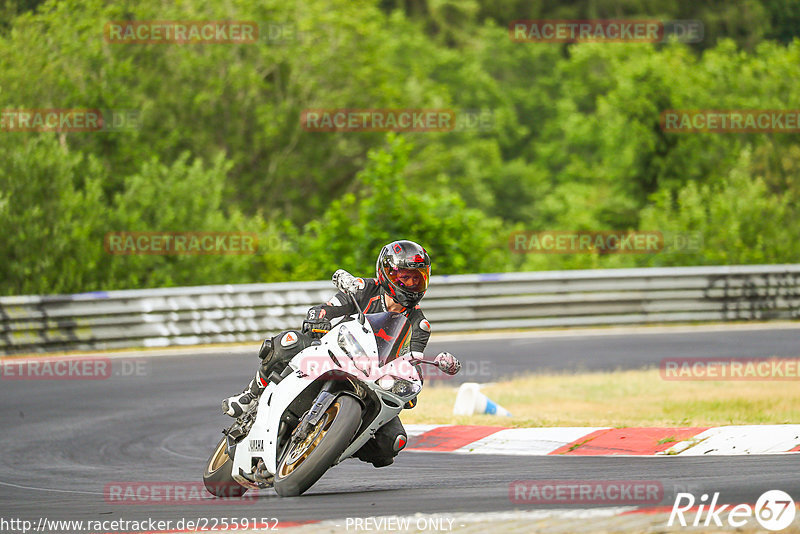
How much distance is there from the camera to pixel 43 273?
67.0 feet

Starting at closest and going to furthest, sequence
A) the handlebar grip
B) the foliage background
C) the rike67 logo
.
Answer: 1. the rike67 logo
2. the handlebar grip
3. the foliage background

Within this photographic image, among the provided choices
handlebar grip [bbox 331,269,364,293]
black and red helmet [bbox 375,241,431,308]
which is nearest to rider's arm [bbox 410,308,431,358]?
black and red helmet [bbox 375,241,431,308]

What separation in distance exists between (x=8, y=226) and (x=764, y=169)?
25.8 m

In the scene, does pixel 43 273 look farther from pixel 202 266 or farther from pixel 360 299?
pixel 360 299

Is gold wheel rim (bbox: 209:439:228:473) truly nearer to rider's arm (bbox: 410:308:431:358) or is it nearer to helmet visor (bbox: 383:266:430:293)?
rider's arm (bbox: 410:308:431:358)

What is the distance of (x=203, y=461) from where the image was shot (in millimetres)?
9477

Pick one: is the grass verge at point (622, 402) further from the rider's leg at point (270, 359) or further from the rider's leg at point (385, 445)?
the rider's leg at point (270, 359)

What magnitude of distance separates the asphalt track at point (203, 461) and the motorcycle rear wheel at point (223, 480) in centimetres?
23

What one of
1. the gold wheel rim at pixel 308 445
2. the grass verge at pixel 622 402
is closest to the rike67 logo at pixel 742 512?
the gold wheel rim at pixel 308 445

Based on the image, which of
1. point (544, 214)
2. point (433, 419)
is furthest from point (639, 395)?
point (544, 214)

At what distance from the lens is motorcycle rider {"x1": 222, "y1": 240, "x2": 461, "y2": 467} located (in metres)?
7.22

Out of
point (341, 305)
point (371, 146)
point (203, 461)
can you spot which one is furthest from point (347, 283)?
point (371, 146)

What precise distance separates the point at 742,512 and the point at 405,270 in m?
2.53

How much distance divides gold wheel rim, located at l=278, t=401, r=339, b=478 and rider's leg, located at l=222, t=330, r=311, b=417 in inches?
25.5
